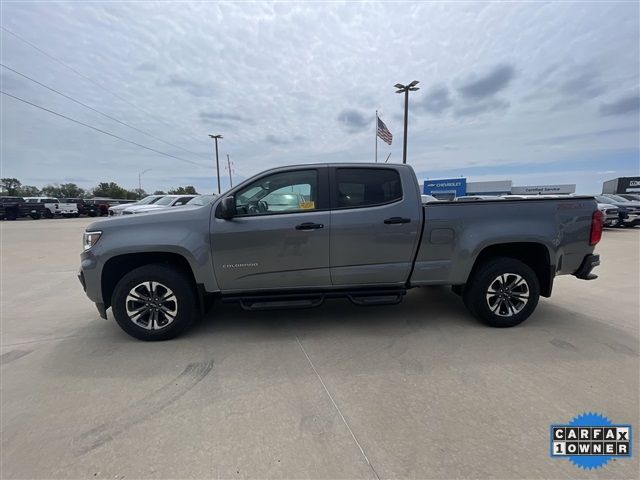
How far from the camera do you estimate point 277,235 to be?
11.4ft

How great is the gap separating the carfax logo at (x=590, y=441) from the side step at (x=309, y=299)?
1.74m

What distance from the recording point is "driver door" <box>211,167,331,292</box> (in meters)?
3.46

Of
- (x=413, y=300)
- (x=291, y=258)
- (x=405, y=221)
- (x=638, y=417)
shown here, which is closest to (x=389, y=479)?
(x=638, y=417)

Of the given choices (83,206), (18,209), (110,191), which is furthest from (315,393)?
(110,191)

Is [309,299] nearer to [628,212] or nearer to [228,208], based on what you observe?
[228,208]

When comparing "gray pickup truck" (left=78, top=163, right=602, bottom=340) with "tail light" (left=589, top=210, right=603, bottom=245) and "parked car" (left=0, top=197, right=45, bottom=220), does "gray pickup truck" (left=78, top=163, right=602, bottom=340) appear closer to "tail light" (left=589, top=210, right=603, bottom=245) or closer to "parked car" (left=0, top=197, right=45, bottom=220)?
"tail light" (left=589, top=210, right=603, bottom=245)

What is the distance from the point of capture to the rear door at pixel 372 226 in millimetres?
3555

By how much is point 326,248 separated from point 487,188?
54330 millimetres

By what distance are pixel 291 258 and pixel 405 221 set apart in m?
1.32

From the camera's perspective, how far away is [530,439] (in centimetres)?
210

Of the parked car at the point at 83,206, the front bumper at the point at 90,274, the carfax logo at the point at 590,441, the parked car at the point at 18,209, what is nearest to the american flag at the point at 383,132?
the front bumper at the point at 90,274

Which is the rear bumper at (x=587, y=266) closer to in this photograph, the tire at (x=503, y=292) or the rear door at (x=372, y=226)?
the tire at (x=503, y=292)

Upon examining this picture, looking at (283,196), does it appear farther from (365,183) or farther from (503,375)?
(503,375)

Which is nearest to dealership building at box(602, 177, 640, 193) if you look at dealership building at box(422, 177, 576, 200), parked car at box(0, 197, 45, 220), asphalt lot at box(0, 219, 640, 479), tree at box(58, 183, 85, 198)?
dealership building at box(422, 177, 576, 200)
